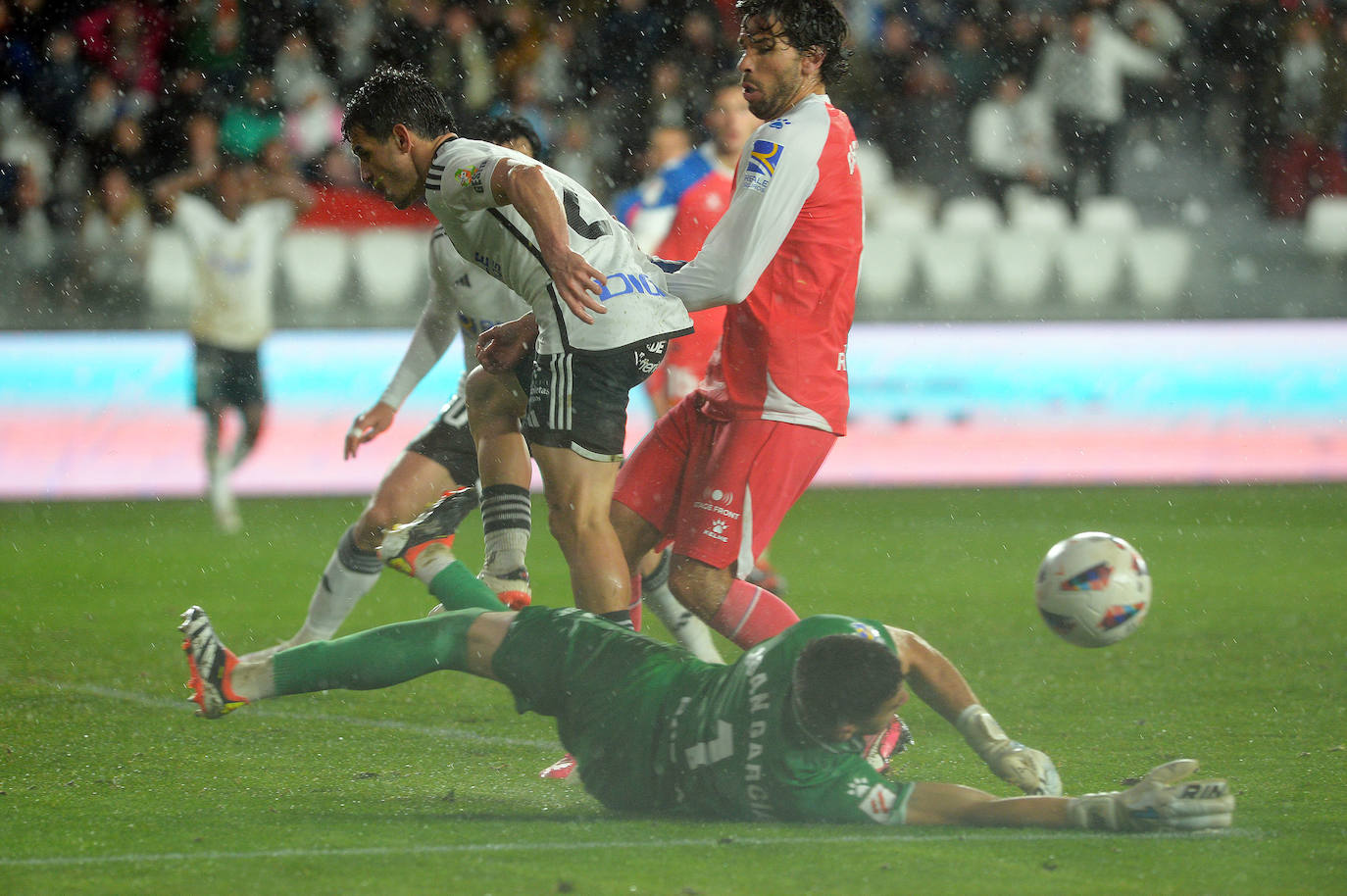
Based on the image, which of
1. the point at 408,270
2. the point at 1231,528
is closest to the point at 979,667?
the point at 1231,528

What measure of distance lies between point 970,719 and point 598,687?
1008 millimetres

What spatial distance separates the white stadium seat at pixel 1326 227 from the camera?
14.6 meters

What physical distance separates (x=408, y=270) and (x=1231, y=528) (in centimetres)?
691

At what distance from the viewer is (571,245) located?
4.62 meters

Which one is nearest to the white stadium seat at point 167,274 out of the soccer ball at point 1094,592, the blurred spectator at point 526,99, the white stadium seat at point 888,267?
the blurred spectator at point 526,99

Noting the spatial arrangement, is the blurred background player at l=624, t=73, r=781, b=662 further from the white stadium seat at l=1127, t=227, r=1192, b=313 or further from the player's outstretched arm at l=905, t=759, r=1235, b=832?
the white stadium seat at l=1127, t=227, r=1192, b=313

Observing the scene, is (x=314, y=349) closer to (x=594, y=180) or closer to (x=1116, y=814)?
(x=594, y=180)

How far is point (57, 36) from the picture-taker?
14.3 metres

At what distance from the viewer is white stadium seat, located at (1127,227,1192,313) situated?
47.7 ft

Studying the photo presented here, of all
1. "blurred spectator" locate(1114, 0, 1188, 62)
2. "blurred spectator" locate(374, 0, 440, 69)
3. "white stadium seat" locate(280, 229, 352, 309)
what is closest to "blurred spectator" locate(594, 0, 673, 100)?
"blurred spectator" locate(374, 0, 440, 69)

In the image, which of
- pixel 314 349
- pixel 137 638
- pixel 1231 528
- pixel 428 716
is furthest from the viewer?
pixel 314 349

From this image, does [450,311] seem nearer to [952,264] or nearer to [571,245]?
[571,245]

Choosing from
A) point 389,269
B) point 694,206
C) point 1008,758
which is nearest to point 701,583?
point 1008,758

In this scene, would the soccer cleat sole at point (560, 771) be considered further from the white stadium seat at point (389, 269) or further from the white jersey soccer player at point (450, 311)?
the white stadium seat at point (389, 269)
